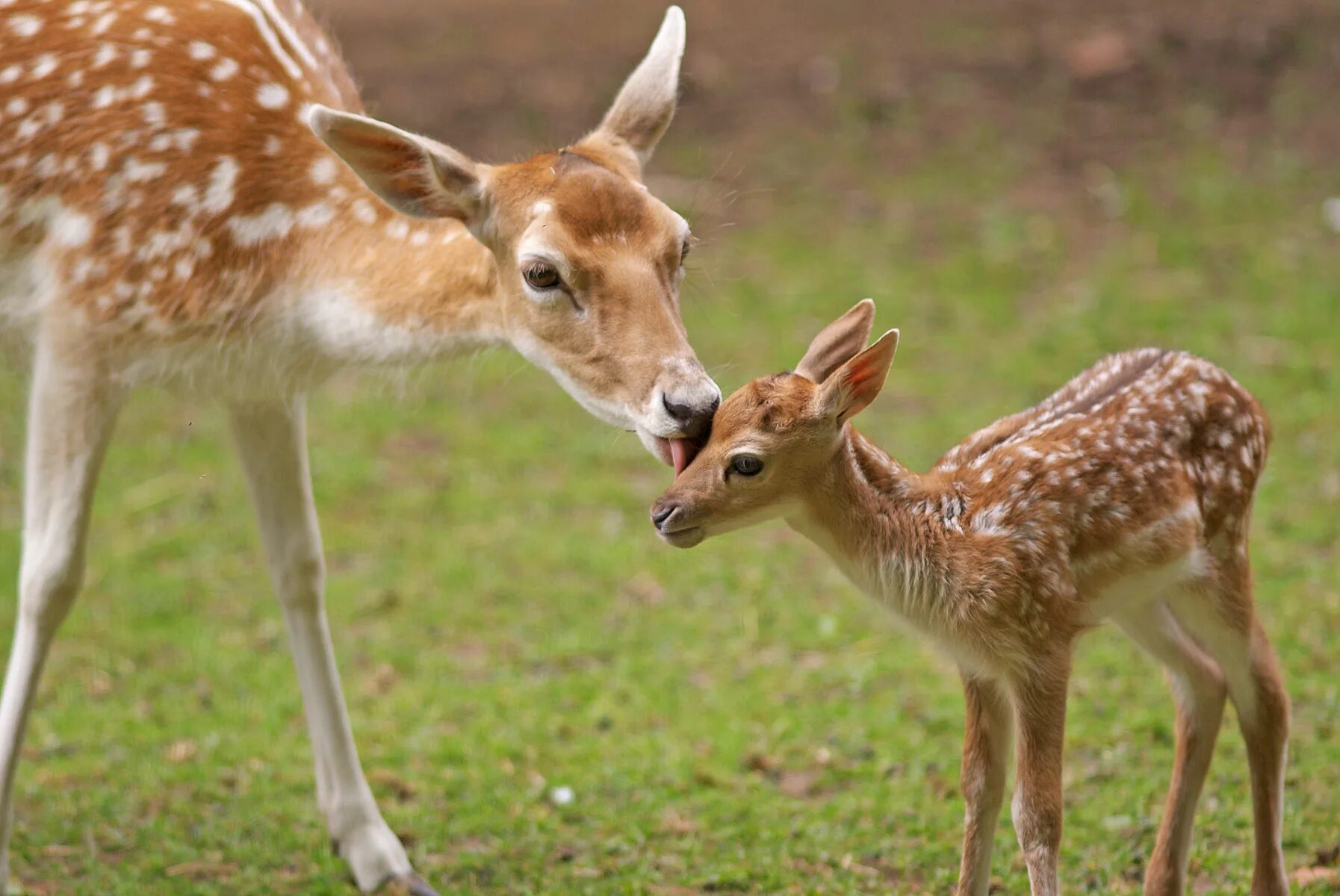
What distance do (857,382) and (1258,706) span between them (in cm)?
148

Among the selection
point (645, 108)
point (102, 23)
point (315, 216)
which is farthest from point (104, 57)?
point (645, 108)

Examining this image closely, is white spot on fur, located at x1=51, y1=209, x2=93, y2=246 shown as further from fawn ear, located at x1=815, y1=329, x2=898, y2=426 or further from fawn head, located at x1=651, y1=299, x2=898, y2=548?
fawn ear, located at x1=815, y1=329, x2=898, y2=426

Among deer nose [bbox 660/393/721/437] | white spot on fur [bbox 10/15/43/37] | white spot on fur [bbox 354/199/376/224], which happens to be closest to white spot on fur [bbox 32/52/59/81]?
white spot on fur [bbox 10/15/43/37]

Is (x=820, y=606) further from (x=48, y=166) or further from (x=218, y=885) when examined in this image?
(x=48, y=166)

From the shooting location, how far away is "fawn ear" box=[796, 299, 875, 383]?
13.6 ft

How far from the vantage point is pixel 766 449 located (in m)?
3.95

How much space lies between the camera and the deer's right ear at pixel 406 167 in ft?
14.6

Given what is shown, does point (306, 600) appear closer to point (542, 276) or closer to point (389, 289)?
point (389, 289)

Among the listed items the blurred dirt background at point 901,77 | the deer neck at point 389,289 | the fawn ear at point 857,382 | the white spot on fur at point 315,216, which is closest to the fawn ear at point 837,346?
the fawn ear at point 857,382

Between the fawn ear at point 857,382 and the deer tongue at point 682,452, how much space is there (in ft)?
1.17

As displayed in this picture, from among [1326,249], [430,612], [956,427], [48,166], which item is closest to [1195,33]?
[1326,249]

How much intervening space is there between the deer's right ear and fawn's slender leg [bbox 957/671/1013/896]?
1.78 meters

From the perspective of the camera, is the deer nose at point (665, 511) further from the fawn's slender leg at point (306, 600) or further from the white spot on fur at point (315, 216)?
the fawn's slender leg at point (306, 600)

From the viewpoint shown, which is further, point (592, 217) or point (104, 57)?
point (104, 57)
